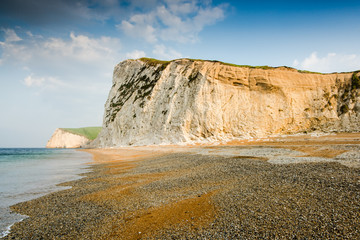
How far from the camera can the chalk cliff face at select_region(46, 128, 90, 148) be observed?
105812 millimetres

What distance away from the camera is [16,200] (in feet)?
24.0

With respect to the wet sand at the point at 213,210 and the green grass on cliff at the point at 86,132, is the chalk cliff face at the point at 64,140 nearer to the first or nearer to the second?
the green grass on cliff at the point at 86,132

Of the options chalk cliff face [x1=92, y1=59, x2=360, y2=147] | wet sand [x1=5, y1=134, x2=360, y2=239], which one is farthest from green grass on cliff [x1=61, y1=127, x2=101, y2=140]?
wet sand [x1=5, y1=134, x2=360, y2=239]

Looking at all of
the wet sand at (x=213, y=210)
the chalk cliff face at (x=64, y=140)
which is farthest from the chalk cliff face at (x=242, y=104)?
the chalk cliff face at (x=64, y=140)

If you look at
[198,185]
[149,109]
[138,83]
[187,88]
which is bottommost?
[198,185]

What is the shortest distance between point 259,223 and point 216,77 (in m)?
35.7

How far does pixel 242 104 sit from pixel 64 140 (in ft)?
332

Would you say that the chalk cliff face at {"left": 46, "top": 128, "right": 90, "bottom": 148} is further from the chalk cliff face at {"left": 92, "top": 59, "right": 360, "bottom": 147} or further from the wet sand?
the wet sand

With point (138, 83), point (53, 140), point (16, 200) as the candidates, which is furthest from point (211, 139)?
point (53, 140)

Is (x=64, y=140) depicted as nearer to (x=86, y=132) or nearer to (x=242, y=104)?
(x=86, y=132)

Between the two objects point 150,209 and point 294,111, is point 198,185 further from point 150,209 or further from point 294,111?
point 294,111

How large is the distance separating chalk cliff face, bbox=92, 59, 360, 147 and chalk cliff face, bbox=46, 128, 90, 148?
8034 centimetres

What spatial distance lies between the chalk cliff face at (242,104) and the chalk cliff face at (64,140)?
8034 centimetres

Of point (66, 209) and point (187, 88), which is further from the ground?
point (187, 88)
